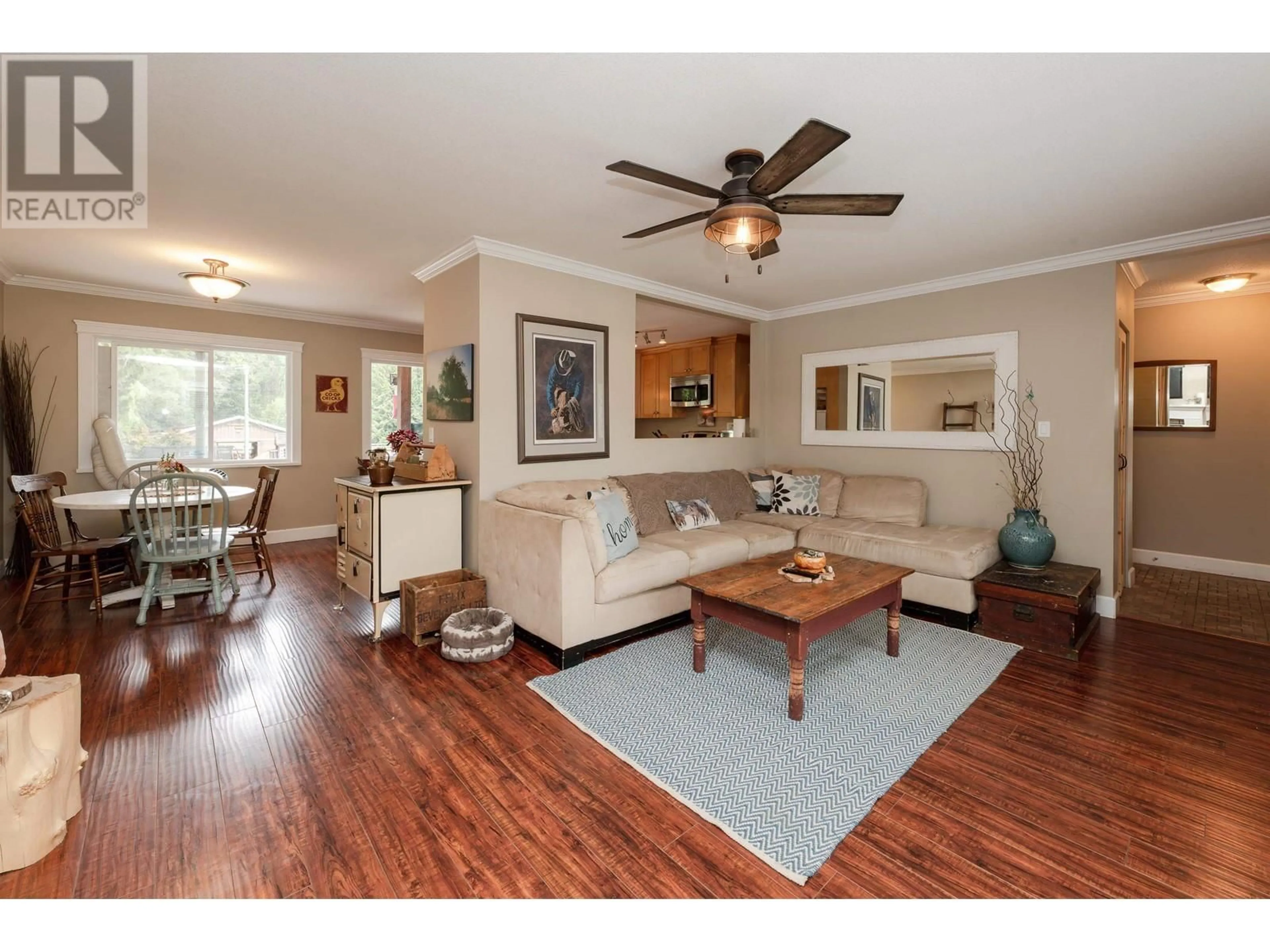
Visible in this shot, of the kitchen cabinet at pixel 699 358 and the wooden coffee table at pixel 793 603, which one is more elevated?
the kitchen cabinet at pixel 699 358

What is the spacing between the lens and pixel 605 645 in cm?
327

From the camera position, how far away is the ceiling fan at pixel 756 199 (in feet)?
6.51

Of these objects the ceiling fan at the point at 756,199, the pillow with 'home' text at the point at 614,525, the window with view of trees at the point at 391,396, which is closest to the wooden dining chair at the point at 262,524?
the window with view of trees at the point at 391,396

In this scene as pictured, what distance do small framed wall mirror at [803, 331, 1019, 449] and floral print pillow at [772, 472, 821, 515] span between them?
0.65m

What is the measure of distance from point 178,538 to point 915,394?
582cm

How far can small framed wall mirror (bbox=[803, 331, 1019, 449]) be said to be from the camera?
14.0 feet

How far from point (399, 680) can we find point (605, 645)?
3.70 feet

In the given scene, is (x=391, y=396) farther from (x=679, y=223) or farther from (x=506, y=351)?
(x=679, y=223)

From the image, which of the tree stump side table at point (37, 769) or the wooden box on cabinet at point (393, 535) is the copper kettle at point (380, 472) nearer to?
the wooden box on cabinet at point (393, 535)

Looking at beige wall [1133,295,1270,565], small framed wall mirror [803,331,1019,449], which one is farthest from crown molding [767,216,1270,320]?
beige wall [1133,295,1270,565]

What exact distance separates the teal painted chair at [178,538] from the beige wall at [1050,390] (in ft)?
17.0

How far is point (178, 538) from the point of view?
3.91m

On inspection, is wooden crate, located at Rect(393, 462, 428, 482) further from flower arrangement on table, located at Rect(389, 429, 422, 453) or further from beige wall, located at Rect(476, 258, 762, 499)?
beige wall, located at Rect(476, 258, 762, 499)
